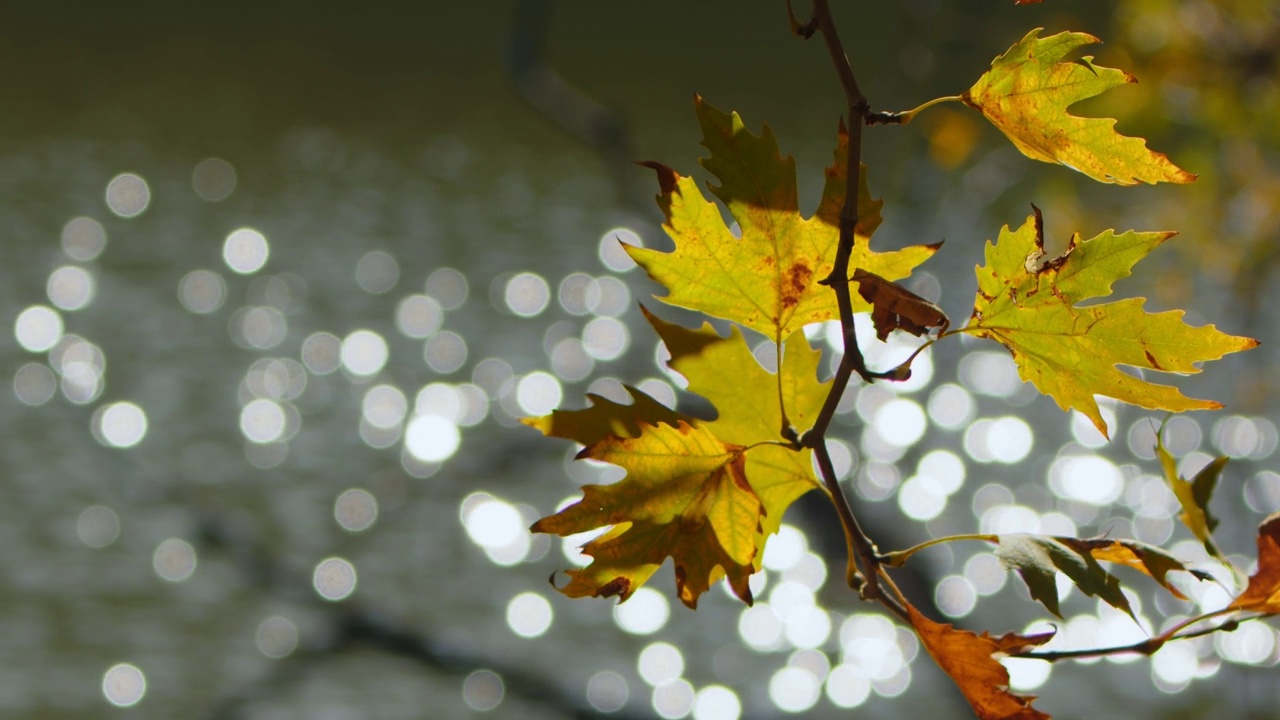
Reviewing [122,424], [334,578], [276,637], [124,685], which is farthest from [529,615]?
[122,424]

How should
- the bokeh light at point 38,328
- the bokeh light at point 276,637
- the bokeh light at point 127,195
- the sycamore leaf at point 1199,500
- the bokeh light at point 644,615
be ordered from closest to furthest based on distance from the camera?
the sycamore leaf at point 1199,500, the bokeh light at point 276,637, the bokeh light at point 644,615, the bokeh light at point 38,328, the bokeh light at point 127,195

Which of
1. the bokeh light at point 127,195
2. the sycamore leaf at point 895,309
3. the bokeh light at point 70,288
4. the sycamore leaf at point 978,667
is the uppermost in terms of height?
the bokeh light at point 127,195

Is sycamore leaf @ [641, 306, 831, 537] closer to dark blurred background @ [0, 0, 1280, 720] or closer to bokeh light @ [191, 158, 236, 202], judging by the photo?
dark blurred background @ [0, 0, 1280, 720]

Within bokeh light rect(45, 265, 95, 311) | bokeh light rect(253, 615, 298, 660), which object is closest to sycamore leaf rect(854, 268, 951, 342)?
bokeh light rect(253, 615, 298, 660)

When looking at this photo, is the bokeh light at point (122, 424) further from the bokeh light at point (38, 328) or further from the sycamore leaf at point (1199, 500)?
the sycamore leaf at point (1199, 500)

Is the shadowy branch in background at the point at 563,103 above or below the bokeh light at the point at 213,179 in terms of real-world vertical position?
below

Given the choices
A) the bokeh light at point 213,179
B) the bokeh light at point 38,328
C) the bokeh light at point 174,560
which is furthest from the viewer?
the bokeh light at point 213,179

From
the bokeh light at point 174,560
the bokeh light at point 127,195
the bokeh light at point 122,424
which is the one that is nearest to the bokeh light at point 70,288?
the bokeh light at point 127,195

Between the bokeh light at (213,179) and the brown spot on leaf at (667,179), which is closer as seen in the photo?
the brown spot on leaf at (667,179)
